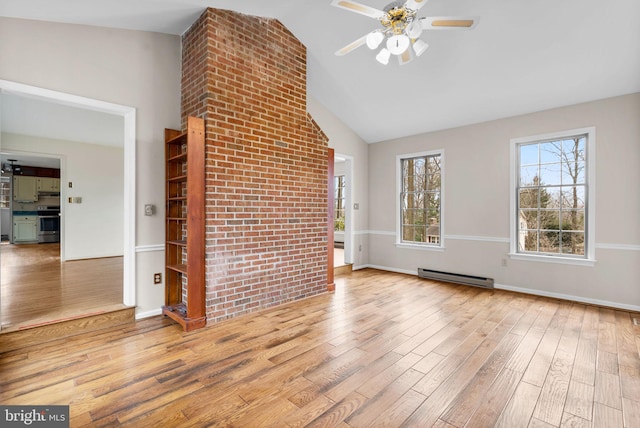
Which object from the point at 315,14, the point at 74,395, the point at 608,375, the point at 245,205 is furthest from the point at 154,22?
the point at 608,375

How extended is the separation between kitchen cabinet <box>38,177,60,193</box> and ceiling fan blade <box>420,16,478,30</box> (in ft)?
38.0

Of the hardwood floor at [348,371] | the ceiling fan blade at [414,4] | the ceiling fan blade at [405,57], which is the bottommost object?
the hardwood floor at [348,371]

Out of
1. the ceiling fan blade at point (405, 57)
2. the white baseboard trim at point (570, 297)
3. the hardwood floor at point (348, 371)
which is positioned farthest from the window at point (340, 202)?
the ceiling fan blade at point (405, 57)

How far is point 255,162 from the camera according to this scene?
3.49 meters

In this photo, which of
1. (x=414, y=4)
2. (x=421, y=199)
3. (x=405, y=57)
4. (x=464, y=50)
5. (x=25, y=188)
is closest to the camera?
(x=414, y=4)

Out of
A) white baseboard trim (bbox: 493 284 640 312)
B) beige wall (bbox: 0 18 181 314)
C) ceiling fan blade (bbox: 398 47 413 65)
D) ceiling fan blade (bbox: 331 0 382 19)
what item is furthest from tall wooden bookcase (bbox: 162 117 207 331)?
white baseboard trim (bbox: 493 284 640 312)

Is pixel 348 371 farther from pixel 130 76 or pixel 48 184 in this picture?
pixel 48 184

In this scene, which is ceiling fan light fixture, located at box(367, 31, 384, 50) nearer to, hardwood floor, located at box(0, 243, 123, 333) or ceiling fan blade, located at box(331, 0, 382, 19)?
ceiling fan blade, located at box(331, 0, 382, 19)

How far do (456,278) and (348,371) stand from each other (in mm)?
3391

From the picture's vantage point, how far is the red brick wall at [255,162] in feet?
10.4

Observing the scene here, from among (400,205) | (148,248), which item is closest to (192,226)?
(148,248)

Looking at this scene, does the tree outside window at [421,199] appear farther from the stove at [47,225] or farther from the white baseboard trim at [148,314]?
the stove at [47,225]

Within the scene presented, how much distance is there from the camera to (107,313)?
2.97 metres

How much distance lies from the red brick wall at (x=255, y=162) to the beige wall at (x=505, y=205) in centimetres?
212
